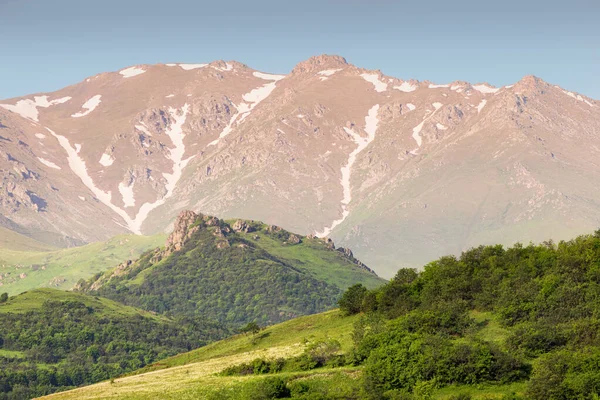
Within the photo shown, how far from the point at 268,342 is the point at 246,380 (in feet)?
158

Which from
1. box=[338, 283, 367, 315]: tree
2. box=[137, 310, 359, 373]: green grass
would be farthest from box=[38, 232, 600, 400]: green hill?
box=[137, 310, 359, 373]: green grass

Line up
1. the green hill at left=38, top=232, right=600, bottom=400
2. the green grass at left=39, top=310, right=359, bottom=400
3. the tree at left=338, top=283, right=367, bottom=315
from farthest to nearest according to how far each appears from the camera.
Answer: the tree at left=338, top=283, right=367, bottom=315
the green grass at left=39, top=310, right=359, bottom=400
the green hill at left=38, top=232, right=600, bottom=400

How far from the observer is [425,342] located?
424 feet

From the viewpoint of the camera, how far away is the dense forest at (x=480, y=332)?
11662cm

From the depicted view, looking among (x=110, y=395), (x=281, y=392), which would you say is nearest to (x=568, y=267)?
(x=281, y=392)

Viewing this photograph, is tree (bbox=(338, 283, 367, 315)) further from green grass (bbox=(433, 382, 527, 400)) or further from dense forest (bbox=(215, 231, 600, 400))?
green grass (bbox=(433, 382, 527, 400))

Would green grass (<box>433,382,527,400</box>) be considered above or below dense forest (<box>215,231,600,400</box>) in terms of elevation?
Result: below

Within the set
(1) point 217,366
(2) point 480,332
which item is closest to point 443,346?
(2) point 480,332

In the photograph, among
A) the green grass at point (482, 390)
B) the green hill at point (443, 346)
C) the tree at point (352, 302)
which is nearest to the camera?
the green grass at point (482, 390)

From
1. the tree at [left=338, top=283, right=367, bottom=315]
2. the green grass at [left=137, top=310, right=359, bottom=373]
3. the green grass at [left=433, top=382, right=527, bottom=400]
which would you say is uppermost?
the tree at [left=338, top=283, right=367, bottom=315]

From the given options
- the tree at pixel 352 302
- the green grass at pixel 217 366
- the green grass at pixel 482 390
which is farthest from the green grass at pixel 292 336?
the green grass at pixel 482 390

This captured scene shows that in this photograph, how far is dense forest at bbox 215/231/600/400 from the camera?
4592 inches

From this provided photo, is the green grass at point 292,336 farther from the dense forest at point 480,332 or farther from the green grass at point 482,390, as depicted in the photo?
the green grass at point 482,390

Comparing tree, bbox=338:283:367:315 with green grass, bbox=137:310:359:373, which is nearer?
green grass, bbox=137:310:359:373
